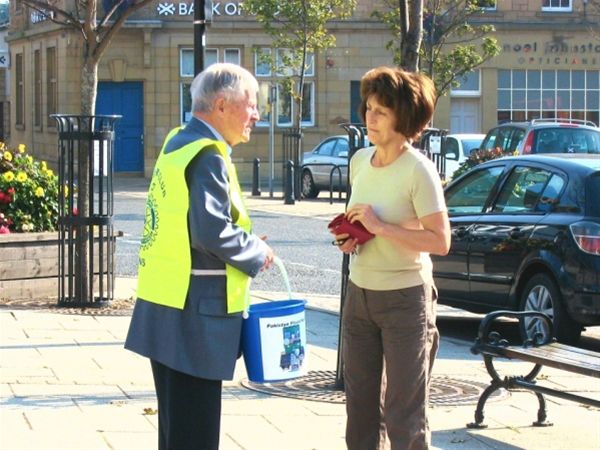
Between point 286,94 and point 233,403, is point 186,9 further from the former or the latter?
point 233,403

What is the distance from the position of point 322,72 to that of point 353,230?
35.5 meters

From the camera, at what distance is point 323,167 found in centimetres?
Result: 3050

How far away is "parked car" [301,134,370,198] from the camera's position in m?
30.5

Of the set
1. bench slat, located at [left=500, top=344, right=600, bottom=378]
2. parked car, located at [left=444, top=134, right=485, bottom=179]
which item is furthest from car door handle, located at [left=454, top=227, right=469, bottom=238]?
parked car, located at [left=444, top=134, right=485, bottom=179]

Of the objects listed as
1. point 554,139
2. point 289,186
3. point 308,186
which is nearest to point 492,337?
point 554,139

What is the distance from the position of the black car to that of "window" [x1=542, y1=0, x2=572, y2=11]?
31351 millimetres

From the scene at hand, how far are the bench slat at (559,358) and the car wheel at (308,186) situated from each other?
78.0ft

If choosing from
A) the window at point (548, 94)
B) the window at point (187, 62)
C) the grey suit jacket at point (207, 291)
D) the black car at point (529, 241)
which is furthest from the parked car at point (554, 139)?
the window at point (548, 94)

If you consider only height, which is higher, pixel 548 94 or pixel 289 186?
pixel 548 94

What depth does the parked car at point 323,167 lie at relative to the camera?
30500mm

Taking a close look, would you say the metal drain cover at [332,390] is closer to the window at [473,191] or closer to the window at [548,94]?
the window at [473,191]

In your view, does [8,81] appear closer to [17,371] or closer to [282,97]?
[282,97]

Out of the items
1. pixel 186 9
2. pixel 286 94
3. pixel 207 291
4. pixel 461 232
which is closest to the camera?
pixel 207 291

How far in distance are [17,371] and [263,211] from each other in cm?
1731
